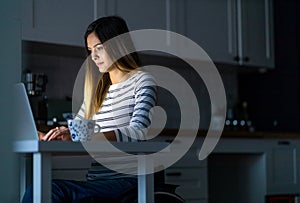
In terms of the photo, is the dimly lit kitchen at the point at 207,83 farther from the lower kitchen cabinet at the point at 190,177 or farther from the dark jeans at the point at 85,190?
the dark jeans at the point at 85,190

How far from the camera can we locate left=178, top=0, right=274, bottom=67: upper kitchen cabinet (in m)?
4.29

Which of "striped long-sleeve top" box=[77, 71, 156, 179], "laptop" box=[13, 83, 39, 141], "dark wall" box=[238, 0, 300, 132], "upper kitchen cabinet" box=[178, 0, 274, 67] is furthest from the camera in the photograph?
"dark wall" box=[238, 0, 300, 132]

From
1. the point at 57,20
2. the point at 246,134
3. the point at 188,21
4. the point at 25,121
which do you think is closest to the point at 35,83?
the point at 57,20

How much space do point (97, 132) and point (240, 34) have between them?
Result: 319cm

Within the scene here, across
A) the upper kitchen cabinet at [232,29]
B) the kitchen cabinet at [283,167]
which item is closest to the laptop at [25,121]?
the upper kitchen cabinet at [232,29]

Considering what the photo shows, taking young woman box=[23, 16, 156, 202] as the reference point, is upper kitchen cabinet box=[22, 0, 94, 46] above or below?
above

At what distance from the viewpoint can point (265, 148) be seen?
13.9ft

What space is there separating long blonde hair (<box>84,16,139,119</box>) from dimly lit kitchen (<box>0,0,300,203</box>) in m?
1.01

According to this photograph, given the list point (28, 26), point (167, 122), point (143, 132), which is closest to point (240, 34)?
point (167, 122)

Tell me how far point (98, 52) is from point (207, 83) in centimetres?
285

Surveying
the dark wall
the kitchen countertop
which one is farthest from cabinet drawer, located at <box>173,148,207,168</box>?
the dark wall

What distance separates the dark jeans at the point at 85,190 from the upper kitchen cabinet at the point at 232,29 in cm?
257

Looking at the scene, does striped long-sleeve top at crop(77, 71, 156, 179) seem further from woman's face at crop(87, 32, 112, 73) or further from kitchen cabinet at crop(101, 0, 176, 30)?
kitchen cabinet at crop(101, 0, 176, 30)

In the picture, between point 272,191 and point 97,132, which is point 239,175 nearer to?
point 272,191
